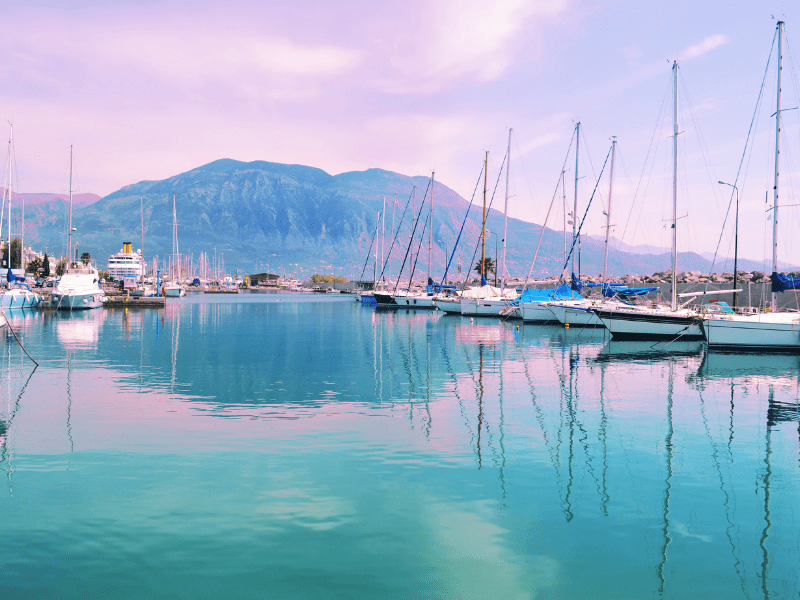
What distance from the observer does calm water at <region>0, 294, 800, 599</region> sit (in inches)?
379

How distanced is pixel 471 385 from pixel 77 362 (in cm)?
2031

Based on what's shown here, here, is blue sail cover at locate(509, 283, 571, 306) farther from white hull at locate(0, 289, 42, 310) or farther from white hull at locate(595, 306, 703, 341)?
white hull at locate(0, 289, 42, 310)

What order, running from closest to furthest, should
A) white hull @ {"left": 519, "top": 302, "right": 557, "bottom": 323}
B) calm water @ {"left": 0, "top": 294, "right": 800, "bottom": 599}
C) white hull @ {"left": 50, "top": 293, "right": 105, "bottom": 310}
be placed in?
1. calm water @ {"left": 0, "top": 294, "right": 800, "bottom": 599}
2. white hull @ {"left": 519, "top": 302, "right": 557, "bottom": 323}
3. white hull @ {"left": 50, "top": 293, "right": 105, "bottom": 310}

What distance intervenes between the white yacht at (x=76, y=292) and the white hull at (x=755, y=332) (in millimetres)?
A: 75462

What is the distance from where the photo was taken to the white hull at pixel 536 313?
7050 cm

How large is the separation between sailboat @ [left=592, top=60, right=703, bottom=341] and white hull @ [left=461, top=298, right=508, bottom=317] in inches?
1180

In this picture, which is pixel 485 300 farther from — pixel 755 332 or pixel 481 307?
pixel 755 332

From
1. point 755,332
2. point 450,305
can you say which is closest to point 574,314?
point 450,305

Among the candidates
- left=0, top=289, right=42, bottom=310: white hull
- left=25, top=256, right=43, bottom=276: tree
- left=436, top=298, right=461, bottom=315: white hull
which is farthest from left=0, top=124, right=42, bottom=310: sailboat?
left=25, top=256, right=43, bottom=276: tree

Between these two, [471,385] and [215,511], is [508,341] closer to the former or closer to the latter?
[471,385]

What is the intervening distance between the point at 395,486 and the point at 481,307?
69.6 metres

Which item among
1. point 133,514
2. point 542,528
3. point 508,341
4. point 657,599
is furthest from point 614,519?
point 508,341

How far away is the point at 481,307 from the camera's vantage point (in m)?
82.6

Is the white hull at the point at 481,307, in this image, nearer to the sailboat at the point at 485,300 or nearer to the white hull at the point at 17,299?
the sailboat at the point at 485,300
